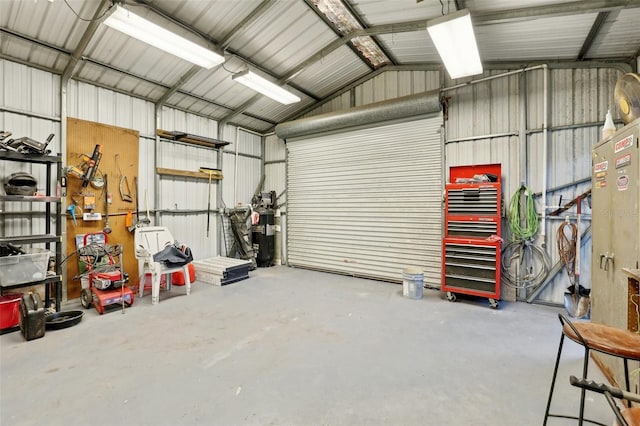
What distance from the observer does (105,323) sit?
338 cm

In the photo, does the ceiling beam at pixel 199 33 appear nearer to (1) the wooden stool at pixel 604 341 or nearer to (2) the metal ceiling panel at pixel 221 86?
(2) the metal ceiling panel at pixel 221 86

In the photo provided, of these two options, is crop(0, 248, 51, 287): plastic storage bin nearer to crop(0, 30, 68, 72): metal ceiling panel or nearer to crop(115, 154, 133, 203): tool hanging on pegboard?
crop(115, 154, 133, 203): tool hanging on pegboard

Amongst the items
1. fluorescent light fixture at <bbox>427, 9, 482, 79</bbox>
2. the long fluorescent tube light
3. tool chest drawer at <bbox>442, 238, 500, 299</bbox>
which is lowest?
tool chest drawer at <bbox>442, 238, 500, 299</bbox>

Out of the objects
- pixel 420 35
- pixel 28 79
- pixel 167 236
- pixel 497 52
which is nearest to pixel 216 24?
pixel 28 79

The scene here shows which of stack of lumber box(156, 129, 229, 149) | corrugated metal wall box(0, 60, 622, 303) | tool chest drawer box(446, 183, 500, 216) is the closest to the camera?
corrugated metal wall box(0, 60, 622, 303)

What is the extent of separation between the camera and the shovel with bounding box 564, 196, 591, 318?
3.59 m

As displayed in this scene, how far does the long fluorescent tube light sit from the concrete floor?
3227mm

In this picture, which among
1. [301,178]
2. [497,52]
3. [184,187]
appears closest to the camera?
[497,52]

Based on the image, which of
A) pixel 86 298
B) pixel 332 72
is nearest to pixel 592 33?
pixel 332 72

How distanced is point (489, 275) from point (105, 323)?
15.8 feet

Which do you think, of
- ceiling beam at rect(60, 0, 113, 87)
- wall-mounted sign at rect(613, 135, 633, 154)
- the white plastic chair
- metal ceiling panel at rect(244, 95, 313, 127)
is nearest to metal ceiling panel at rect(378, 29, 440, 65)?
metal ceiling panel at rect(244, 95, 313, 127)

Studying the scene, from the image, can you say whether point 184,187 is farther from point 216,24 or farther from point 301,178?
point 216,24

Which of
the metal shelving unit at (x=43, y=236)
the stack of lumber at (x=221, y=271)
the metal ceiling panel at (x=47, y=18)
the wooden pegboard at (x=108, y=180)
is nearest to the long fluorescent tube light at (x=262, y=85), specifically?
the metal ceiling panel at (x=47, y=18)

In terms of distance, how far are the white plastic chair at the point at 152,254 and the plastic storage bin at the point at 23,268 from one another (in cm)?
107
